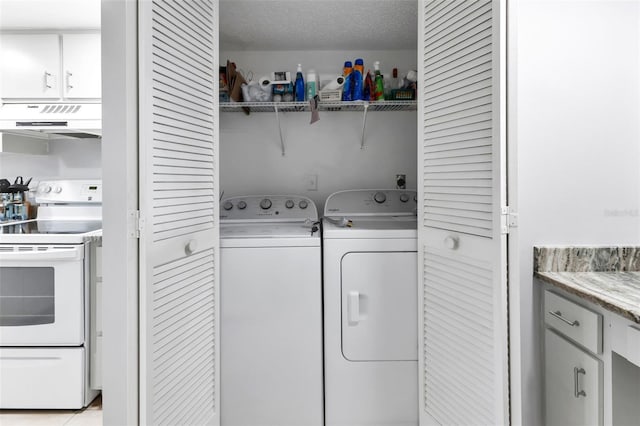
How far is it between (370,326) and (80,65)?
2420mm

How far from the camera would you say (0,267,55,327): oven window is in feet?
7.09

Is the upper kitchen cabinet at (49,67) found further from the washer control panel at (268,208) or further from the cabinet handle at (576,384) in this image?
the cabinet handle at (576,384)

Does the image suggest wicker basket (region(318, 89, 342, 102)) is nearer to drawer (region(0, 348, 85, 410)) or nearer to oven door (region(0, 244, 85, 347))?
oven door (region(0, 244, 85, 347))

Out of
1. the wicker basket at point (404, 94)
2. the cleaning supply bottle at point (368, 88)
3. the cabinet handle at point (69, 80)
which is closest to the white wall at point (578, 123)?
the wicker basket at point (404, 94)

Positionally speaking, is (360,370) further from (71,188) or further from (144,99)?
(71,188)

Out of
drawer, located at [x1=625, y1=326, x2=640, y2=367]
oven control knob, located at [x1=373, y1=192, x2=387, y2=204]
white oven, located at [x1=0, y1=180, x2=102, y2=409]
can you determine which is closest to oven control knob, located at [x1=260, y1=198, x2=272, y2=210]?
oven control knob, located at [x1=373, y1=192, x2=387, y2=204]

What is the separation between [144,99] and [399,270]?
128 cm

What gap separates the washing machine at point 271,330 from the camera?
188cm

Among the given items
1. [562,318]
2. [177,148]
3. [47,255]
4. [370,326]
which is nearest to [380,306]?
[370,326]

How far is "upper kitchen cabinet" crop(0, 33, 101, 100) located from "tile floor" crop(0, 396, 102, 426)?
1879mm

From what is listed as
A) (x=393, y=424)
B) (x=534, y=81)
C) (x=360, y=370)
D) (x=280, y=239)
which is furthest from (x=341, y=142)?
(x=393, y=424)

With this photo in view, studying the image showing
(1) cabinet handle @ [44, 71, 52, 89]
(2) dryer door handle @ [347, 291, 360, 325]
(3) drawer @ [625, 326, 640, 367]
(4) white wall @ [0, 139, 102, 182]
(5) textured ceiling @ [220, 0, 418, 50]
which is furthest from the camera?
(4) white wall @ [0, 139, 102, 182]

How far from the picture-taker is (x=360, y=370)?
6.20 ft

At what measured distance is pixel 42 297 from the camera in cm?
216
